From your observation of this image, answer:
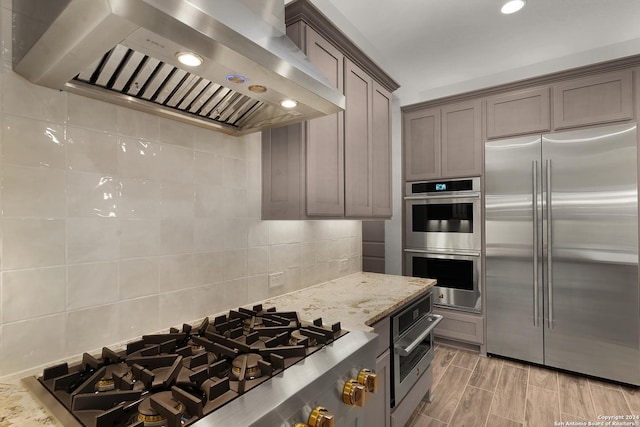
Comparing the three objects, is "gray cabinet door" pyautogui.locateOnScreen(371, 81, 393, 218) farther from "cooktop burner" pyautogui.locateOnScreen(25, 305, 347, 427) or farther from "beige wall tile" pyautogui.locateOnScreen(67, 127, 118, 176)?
"beige wall tile" pyautogui.locateOnScreen(67, 127, 118, 176)

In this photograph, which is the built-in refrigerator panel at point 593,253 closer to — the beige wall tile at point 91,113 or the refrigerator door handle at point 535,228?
the refrigerator door handle at point 535,228

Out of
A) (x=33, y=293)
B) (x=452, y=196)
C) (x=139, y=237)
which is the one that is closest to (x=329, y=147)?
(x=139, y=237)

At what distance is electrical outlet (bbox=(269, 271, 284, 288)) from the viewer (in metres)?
1.77

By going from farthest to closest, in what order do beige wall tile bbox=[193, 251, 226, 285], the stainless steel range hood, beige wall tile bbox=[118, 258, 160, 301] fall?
beige wall tile bbox=[193, 251, 226, 285] → beige wall tile bbox=[118, 258, 160, 301] → the stainless steel range hood

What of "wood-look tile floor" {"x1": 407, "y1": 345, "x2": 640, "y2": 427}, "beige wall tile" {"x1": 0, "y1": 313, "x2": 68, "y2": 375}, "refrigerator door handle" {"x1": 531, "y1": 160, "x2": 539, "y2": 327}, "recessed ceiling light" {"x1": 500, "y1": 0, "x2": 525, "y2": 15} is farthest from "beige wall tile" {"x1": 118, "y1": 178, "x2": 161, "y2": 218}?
"refrigerator door handle" {"x1": 531, "y1": 160, "x2": 539, "y2": 327}

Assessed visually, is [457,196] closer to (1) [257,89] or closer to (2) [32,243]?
(1) [257,89]

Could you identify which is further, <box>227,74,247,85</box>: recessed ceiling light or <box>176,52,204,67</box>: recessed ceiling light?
<box>227,74,247,85</box>: recessed ceiling light

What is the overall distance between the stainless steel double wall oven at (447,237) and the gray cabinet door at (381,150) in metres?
0.99

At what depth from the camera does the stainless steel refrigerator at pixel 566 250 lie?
2.40 meters

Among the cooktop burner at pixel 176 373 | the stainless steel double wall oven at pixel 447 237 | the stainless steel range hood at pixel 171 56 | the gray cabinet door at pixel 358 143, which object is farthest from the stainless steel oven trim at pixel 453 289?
the stainless steel range hood at pixel 171 56

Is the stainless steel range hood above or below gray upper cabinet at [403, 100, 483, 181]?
below

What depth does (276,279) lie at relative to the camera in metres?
1.80

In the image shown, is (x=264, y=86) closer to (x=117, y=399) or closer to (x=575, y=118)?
(x=117, y=399)

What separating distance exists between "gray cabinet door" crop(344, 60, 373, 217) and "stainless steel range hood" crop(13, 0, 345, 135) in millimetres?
657
